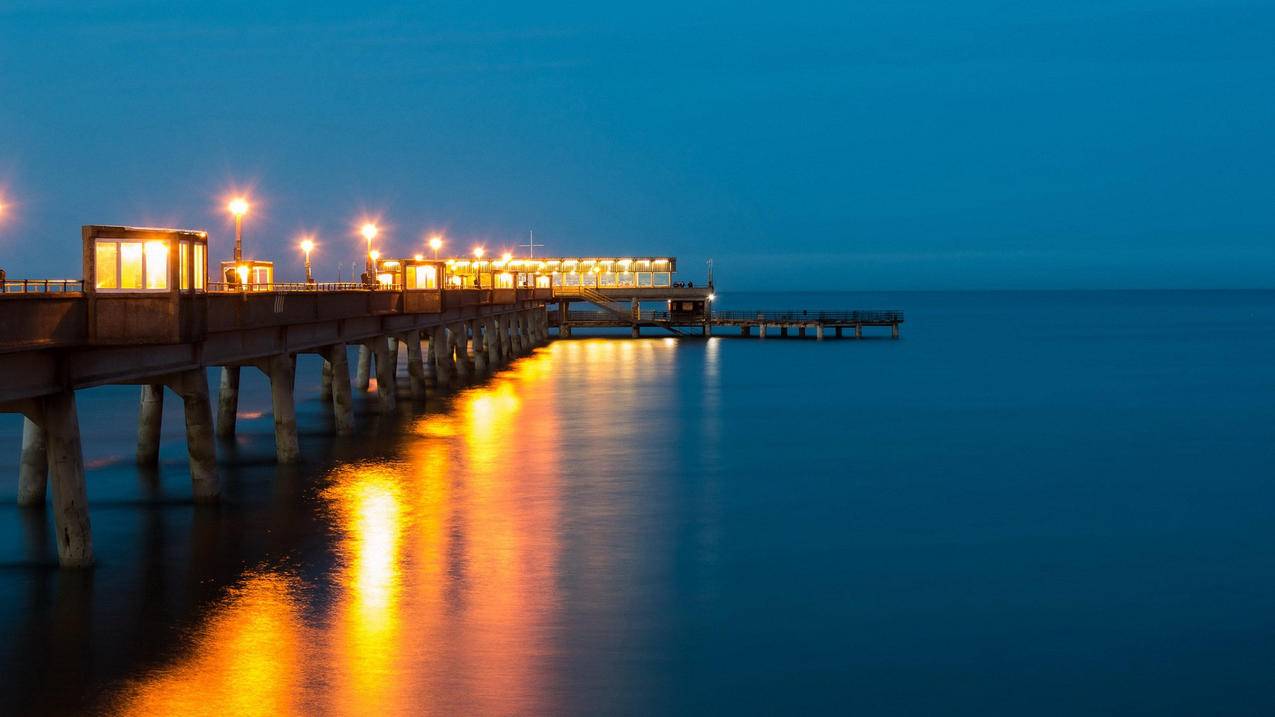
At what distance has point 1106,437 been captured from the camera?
1812 inches

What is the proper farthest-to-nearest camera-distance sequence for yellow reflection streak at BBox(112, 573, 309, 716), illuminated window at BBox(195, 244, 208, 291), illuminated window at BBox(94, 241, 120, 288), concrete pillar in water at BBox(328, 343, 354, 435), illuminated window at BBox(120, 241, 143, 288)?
concrete pillar in water at BBox(328, 343, 354, 435) → illuminated window at BBox(195, 244, 208, 291) → illuminated window at BBox(120, 241, 143, 288) → illuminated window at BBox(94, 241, 120, 288) → yellow reflection streak at BBox(112, 573, 309, 716)

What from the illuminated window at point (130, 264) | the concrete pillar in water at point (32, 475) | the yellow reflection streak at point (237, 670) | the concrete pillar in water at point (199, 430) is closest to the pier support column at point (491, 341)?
the concrete pillar in water at point (199, 430)

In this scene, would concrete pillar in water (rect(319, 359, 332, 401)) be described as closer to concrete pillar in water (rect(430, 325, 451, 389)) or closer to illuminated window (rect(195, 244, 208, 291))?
concrete pillar in water (rect(430, 325, 451, 389))

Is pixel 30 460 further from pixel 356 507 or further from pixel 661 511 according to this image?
pixel 661 511

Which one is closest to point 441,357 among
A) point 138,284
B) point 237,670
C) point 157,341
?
point 157,341

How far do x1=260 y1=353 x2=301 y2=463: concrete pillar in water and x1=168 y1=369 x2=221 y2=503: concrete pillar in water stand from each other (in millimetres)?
5649

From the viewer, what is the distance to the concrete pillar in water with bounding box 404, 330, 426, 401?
184 ft

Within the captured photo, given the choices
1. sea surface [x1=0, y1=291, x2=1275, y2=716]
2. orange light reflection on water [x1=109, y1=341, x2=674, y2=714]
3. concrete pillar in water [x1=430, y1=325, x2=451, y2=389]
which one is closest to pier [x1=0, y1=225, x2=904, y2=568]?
sea surface [x1=0, y1=291, x2=1275, y2=716]

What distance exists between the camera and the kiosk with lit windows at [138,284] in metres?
21.5

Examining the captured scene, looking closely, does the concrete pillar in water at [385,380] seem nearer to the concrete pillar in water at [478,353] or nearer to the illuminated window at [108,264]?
the concrete pillar in water at [478,353]

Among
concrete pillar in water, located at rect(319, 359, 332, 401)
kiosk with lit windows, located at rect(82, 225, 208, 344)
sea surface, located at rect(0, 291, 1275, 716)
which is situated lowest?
sea surface, located at rect(0, 291, 1275, 716)

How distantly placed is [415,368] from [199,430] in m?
30.9

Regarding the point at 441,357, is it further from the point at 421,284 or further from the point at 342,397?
the point at 342,397

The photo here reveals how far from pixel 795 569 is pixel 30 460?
16.6 m
